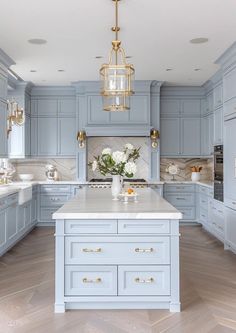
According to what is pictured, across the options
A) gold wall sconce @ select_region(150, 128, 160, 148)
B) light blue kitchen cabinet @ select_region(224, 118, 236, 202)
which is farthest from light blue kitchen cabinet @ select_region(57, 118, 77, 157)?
light blue kitchen cabinet @ select_region(224, 118, 236, 202)

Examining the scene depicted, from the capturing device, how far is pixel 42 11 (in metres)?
3.86

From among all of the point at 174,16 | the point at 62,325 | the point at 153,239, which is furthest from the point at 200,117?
the point at 62,325

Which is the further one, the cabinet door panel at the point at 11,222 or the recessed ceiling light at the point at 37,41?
the cabinet door panel at the point at 11,222

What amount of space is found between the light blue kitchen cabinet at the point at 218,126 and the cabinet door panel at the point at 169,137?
3.60 feet

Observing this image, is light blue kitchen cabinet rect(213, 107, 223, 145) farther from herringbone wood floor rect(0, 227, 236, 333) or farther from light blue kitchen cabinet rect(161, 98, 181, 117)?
herringbone wood floor rect(0, 227, 236, 333)

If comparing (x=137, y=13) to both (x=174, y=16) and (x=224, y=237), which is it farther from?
(x=224, y=237)

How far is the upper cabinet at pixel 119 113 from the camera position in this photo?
23.8ft

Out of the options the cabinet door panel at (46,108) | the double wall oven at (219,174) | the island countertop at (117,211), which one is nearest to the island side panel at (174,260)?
the island countertop at (117,211)

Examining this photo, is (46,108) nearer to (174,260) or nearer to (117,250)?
(117,250)

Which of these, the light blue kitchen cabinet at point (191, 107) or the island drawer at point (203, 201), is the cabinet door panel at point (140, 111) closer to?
the light blue kitchen cabinet at point (191, 107)

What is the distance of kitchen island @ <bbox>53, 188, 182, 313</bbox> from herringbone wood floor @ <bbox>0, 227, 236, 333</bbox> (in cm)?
15

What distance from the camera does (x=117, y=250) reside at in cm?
317

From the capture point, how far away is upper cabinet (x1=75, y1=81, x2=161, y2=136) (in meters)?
7.24

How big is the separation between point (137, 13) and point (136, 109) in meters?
3.41
